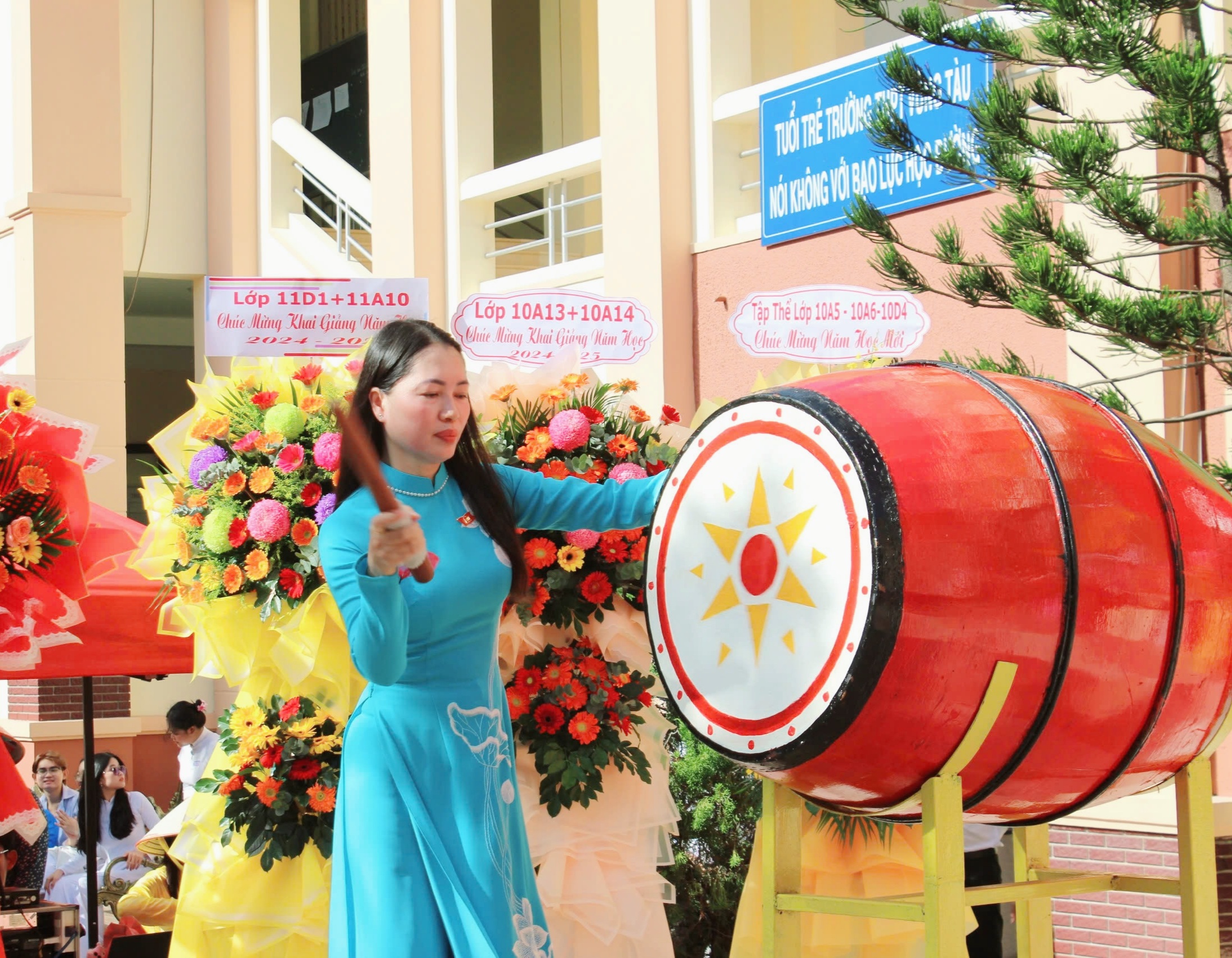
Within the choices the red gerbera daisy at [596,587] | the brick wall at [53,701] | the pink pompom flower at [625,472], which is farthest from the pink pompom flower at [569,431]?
the brick wall at [53,701]

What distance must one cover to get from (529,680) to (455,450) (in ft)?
4.03

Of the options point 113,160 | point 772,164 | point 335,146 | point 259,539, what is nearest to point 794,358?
point 259,539

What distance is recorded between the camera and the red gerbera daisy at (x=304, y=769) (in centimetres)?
381

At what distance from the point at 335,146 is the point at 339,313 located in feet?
41.4

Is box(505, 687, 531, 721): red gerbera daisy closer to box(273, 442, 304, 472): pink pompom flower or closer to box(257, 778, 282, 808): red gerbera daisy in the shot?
box(257, 778, 282, 808): red gerbera daisy

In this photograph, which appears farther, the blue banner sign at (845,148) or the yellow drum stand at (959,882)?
the blue banner sign at (845,148)

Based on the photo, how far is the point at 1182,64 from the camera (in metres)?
3.78

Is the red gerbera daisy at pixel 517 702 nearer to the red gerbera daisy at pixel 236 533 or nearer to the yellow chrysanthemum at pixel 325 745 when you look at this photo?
the yellow chrysanthemum at pixel 325 745

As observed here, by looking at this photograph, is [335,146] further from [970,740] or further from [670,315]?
[970,740]

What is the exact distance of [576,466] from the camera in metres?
3.92

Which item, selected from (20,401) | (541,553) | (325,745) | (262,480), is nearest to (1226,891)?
(541,553)

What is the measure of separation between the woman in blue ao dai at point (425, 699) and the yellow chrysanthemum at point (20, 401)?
146 cm

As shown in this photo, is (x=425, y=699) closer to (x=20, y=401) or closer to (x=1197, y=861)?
(x=1197, y=861)

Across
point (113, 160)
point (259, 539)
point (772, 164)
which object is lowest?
point (259, 539)
